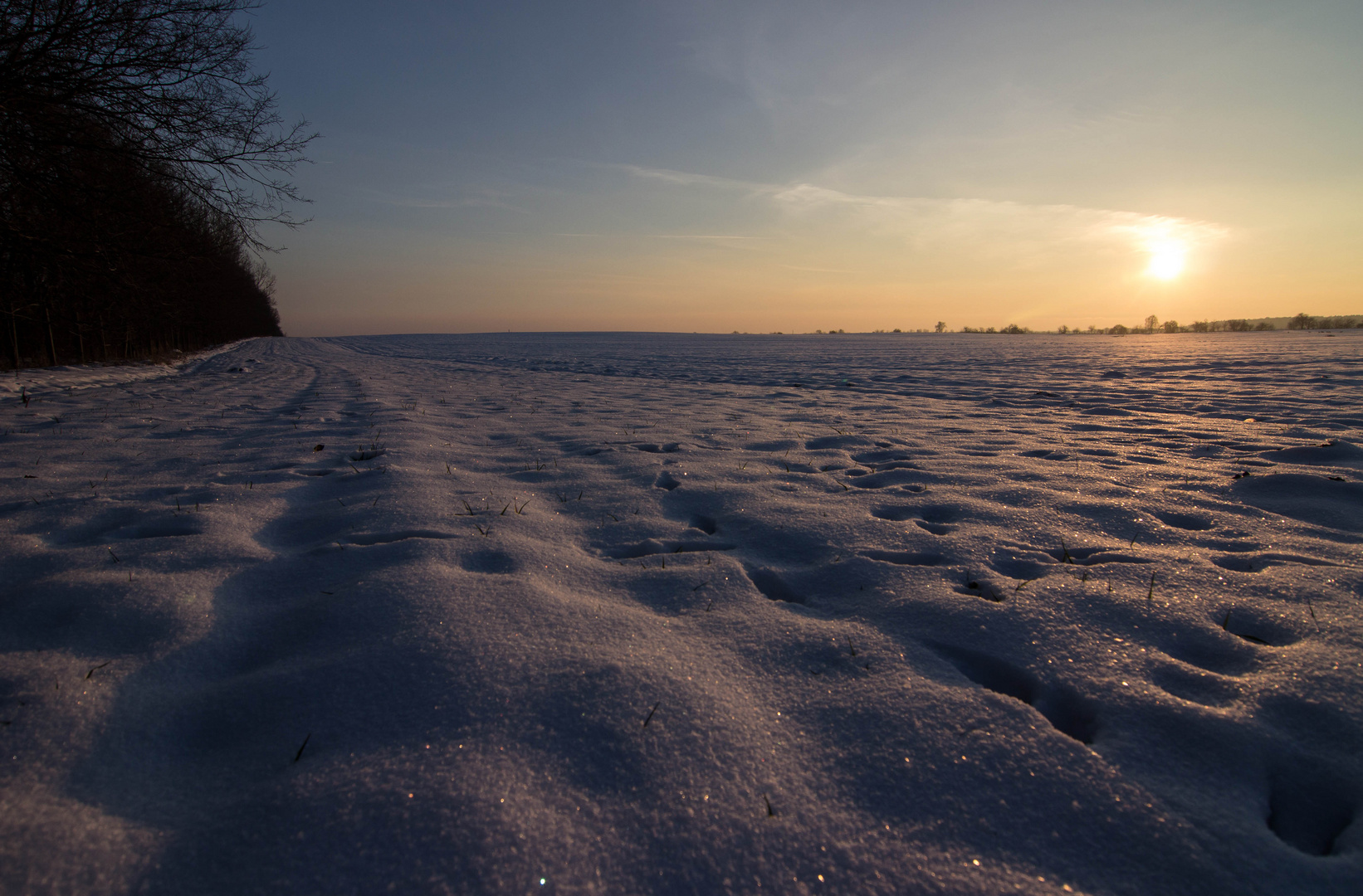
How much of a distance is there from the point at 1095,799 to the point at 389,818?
137 centimetres

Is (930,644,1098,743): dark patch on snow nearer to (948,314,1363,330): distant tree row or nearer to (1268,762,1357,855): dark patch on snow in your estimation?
(1268,762,1357,855): dark patch on snow

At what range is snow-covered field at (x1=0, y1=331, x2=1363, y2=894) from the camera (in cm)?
100

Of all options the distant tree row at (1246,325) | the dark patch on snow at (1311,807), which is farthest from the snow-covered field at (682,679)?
the distant tree row at (1246,325)

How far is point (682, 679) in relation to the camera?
1476 mm

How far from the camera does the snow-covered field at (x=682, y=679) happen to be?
3.28ft

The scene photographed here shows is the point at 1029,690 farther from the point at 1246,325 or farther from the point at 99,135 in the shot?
the point at 1246,325

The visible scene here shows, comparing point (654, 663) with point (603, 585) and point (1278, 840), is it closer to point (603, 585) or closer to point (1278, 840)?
point (603, 585)

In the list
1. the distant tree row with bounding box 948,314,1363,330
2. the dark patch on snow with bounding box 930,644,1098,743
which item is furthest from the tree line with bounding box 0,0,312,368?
the distant tree row with bounding box 948,314,1363,330

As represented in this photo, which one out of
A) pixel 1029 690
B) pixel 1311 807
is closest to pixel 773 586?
pixel 1029 690

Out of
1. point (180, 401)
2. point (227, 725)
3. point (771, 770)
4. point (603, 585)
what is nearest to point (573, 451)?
point (603, 585)

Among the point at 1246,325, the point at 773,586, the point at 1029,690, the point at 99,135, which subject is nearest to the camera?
the point at 1029,690

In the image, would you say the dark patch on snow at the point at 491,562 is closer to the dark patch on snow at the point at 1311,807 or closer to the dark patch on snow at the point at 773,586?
the dark patch on snow at the point at 773,586

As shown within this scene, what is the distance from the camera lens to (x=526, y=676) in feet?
4.76

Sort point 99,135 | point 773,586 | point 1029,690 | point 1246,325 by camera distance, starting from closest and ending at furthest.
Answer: point 1029,690
point 773,586
point 99,135
point 1246,325
